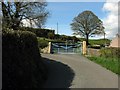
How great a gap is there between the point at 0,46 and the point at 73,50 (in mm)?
30980

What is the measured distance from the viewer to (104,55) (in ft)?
125

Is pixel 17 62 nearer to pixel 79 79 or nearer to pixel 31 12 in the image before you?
pixel 79 79

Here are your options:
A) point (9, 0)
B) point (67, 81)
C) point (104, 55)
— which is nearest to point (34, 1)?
point (9, 0)

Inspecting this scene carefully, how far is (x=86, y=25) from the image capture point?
88.5 meters

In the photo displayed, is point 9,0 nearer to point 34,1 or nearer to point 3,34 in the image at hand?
point 34,1

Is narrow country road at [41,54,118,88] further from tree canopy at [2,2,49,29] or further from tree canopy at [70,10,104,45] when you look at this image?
tree canopy at [70,10,104,45]

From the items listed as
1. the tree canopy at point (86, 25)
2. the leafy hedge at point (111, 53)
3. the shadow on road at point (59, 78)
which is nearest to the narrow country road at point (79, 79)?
the shadow on road at point (59, 78)

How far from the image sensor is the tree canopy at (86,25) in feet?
291

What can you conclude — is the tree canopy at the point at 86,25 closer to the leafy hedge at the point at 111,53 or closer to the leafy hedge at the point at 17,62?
the leafy hedge at the point at 111,53

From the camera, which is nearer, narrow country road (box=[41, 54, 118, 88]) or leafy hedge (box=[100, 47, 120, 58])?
narrow country road (box=[41, 54, 118, 88])

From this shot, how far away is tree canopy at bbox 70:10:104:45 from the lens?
88581mm

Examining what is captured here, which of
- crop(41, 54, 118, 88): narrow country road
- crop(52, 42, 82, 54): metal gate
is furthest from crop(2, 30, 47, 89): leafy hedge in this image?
crop(52, 42, 82, 54): metal gate

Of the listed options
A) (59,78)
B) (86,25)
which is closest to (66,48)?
(59,78)

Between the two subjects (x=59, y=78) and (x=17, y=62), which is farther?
(x=59, y=78)
